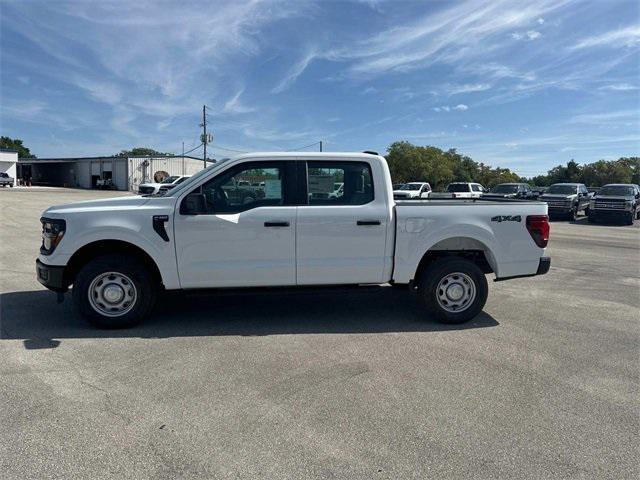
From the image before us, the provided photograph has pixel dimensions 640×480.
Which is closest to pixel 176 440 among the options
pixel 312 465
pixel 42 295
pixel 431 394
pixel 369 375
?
pixel 312 465

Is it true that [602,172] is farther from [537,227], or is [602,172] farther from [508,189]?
[537,227]

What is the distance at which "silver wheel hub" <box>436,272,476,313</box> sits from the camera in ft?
16.9

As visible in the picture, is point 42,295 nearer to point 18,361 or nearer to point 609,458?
point 18,361

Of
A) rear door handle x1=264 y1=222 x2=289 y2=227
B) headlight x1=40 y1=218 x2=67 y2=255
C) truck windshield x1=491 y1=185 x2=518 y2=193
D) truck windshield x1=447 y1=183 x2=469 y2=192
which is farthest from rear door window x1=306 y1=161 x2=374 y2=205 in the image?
truck windshield x1=491 y1=185 x2=518 y2=193

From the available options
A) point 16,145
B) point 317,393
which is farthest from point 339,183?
point 16,145

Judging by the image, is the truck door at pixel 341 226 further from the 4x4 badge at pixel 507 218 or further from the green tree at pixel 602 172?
the green tree at pixel 602 172

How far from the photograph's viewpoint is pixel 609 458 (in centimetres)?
274

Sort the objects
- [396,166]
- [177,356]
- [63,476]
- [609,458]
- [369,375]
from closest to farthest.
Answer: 1. [63,476]
2. [609,458]
3. [369,375]
4. [177,356]
5. [396,166]

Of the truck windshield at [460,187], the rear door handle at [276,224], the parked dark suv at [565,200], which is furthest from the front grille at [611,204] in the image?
the rear door handle at [276,224]

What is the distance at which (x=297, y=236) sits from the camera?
→ 15.8 feet

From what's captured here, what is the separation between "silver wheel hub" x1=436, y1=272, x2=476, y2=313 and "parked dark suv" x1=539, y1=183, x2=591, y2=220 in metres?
21.0

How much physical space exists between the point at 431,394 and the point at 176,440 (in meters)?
1.94

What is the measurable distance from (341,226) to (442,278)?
53.2 inches

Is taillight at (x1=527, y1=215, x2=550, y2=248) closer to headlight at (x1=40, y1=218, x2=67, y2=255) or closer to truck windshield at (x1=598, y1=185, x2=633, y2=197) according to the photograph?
headlight at (x1=40, y1=218, x2=67, y2=255)
